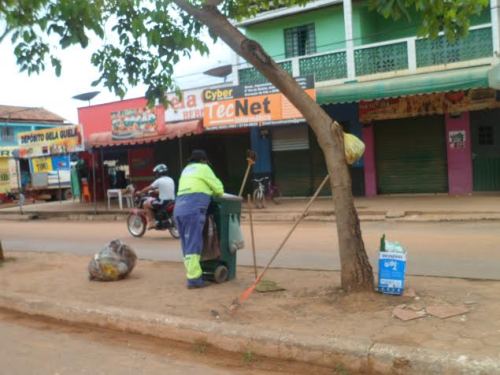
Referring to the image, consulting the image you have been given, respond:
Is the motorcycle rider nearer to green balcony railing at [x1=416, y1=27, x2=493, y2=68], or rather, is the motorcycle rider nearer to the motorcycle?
the motorcycle

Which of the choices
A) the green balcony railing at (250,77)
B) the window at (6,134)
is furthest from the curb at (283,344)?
the window at (6,134)

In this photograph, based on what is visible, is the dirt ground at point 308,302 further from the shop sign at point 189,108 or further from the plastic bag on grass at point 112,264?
the shop sign at point 189,108

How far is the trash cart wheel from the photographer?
22.7 feet

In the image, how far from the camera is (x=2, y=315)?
6641 millimetres

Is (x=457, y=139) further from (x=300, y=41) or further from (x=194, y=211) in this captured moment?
(x=194, y=211)

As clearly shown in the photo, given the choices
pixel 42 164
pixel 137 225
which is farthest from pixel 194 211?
pixel 42 164

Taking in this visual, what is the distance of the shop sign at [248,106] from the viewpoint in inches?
639

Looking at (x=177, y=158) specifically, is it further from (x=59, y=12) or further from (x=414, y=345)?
(x=414, y=345)

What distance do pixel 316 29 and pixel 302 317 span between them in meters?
15.8

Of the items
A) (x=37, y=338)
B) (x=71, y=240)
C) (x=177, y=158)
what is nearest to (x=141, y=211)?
(x=71, y=240)

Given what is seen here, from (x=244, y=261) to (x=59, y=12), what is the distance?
15.5ft

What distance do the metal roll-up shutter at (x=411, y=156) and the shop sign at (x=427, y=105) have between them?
38 cm

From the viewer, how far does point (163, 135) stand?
18.5 m

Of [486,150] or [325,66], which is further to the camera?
Answer: [325,66]
